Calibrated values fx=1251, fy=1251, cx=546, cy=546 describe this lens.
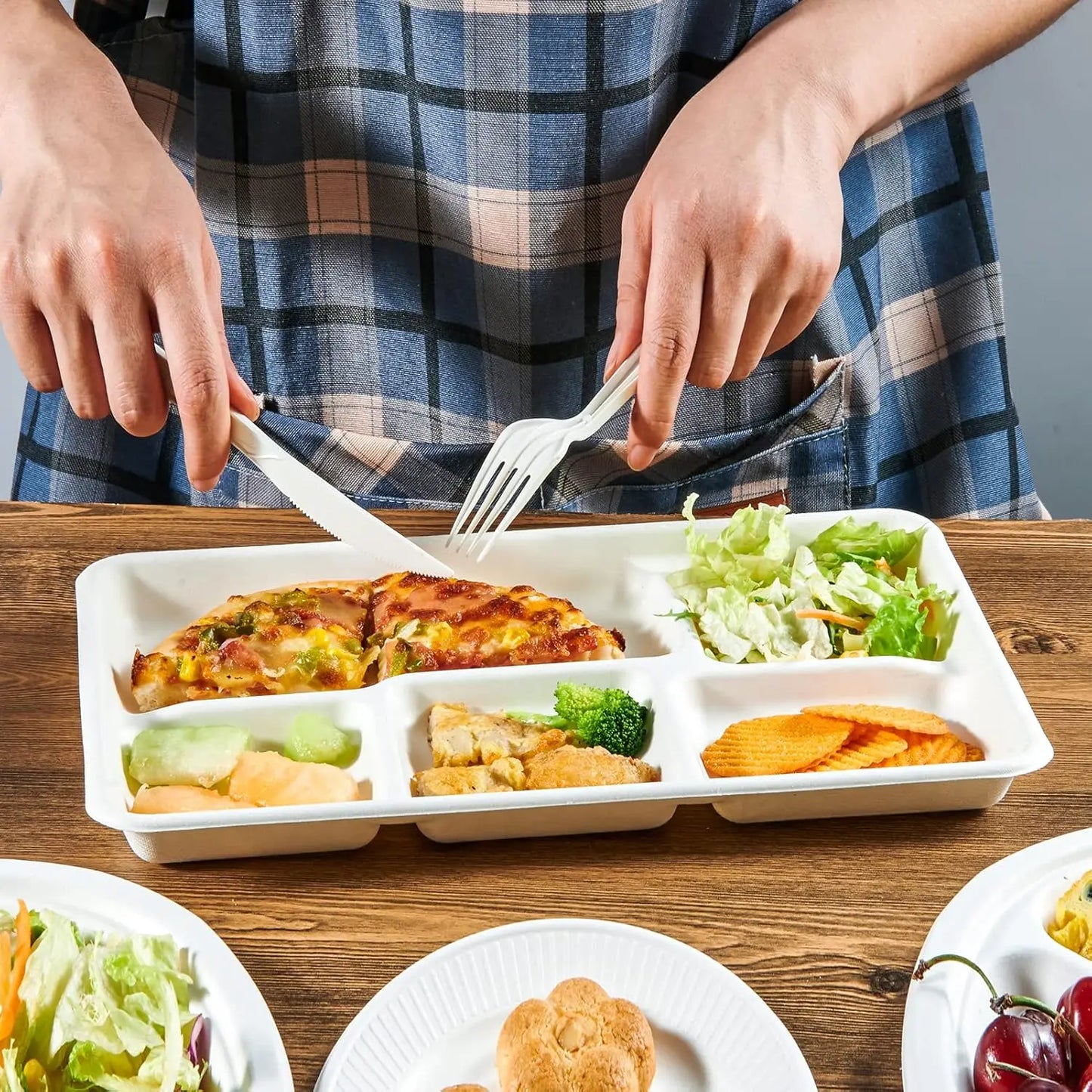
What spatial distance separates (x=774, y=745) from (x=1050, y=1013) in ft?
1.64

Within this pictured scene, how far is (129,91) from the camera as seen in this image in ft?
7.68

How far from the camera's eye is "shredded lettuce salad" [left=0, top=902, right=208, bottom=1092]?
1.19 metres

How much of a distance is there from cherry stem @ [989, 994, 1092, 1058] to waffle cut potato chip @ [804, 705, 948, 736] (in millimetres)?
465

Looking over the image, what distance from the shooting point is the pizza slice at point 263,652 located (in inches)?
68.5

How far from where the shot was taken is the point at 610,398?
1831mm

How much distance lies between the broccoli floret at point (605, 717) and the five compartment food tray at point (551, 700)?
0.11 feet

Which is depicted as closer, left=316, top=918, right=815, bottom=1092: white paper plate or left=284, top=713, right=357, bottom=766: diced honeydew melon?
left=316, top=918, right=815, bottom=1092: white paper plate

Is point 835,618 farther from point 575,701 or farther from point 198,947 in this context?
point 198,947

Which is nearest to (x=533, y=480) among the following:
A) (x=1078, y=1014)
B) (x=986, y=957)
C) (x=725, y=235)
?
(x=725, y=235)

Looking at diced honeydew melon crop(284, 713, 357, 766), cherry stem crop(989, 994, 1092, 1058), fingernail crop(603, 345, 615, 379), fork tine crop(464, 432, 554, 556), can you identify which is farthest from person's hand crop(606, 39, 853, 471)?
cherry stem crop(989, 994, 1092, 1058)

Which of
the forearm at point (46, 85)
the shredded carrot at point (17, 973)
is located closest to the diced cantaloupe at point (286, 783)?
the shredded carrot at point (17, 973)

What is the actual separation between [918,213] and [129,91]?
1.54 metres

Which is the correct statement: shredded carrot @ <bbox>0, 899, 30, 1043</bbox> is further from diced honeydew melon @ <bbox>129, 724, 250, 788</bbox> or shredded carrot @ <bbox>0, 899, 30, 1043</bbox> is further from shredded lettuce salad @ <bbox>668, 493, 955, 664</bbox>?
shredded lettuce salad @ <bbox>668, 493, 955, 664</bbox>

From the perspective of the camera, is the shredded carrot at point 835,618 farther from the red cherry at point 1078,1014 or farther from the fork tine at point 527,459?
the red cherry at point 1078,1014
